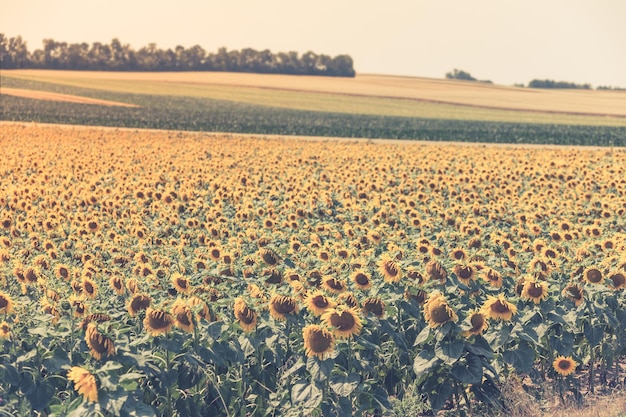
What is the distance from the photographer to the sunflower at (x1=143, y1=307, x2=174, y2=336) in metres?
7.53

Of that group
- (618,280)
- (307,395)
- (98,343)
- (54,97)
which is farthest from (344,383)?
(54,97)

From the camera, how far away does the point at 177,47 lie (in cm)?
11994

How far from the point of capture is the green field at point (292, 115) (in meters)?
60.5

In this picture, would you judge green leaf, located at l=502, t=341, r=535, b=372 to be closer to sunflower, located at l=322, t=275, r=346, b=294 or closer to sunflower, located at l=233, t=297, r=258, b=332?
sunflower, located at l=322, t=275, r=346, b=294

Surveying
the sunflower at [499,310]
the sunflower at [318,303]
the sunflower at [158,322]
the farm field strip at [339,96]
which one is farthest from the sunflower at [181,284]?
the farm field strip at [339,96]

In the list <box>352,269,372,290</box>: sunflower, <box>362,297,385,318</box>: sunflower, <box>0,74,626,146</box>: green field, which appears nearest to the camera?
<box>362,297,385,318</box>: sunflower

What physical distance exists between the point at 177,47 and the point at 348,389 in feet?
382

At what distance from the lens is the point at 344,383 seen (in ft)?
24.7

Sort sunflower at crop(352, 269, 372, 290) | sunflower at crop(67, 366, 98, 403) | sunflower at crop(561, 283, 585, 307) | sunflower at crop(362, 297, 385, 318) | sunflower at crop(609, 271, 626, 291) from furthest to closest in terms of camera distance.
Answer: sunflower at crop(609, 271, 626, 291) → sunflower at crop(561, 283, 585, 307) → sunflower at crop(352, 269, 372, 290) → sunflower at crop(362, 297, 385, 318) → sunflower at crop(67, 366, 98, 403)

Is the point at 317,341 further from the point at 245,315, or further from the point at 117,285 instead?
the point at 117,285

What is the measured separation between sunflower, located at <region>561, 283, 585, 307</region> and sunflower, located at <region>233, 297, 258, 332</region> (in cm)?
366

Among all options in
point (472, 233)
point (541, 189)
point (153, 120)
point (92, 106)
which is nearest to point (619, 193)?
point (541, 189)

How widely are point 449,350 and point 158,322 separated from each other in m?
2.70

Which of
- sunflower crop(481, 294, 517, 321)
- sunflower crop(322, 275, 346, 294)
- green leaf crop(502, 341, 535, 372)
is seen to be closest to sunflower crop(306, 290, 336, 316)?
sunflower crop(322, 275, 346, 294)
